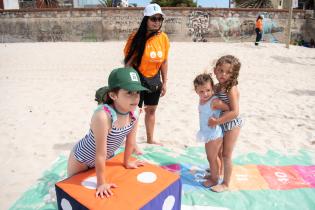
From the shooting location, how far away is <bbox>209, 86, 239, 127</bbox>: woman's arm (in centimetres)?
269

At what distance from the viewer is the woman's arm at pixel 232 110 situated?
269cm

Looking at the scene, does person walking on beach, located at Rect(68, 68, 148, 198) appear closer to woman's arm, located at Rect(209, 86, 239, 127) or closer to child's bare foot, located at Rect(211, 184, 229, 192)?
woman's arm, located at Rect(209, 86, 239, 127)

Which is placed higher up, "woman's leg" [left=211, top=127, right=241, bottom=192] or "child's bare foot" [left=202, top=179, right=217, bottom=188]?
"woman's leg" [left=211, top=127, right=241, bottom=192]

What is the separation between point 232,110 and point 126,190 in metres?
1.22

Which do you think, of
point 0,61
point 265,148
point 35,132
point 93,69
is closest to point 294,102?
point 265,148

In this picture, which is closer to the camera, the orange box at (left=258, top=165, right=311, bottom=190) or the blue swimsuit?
the blue swimsuit

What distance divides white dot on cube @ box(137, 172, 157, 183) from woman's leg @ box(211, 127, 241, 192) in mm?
927

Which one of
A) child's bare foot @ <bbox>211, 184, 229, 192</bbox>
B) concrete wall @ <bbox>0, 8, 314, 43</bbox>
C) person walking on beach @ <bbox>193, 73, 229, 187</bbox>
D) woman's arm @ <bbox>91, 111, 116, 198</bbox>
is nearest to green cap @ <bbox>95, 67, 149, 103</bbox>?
woman's arm @ <bbox>91, 111, 116, 198</bbox>

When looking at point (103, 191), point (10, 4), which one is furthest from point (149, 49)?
point (10, 4)

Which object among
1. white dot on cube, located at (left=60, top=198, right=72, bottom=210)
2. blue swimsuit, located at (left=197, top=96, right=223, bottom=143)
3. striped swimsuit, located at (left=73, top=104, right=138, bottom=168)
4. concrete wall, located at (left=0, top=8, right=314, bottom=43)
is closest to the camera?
white dot on cube, located at (left=60, top=198, right=72, bottom=210)

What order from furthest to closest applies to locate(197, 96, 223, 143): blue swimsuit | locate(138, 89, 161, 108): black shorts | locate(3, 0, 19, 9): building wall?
locate(3, 0, 19, 9): building wall < locate(138, 89, 161, 108): black shorts < locate(197, 96, 223, 143): blue swimsuit

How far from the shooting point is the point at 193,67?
998cm

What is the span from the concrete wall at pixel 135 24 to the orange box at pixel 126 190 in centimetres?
1788

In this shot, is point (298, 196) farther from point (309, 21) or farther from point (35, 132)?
point (309, 21)
